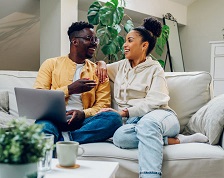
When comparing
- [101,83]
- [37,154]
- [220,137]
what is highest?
[101,83]

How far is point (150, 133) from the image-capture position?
1504 millimetres

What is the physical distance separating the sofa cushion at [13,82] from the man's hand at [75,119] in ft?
1.63

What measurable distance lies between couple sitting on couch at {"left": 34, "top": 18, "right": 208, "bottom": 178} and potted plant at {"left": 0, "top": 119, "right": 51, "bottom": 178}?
2.41ft

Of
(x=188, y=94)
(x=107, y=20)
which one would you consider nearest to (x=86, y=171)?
(x=188, y=94)

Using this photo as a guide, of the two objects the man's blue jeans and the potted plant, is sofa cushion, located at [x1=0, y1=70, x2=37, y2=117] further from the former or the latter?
the potted plant

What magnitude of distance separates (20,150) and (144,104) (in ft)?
3.62

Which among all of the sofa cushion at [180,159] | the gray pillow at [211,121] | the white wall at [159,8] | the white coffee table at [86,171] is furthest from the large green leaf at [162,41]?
the white coffee table at [86,171]

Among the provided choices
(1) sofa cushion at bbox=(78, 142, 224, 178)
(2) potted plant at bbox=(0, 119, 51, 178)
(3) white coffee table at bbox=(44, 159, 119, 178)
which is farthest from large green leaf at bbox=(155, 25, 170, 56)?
(2) potted plant at bbox=(0, 119, 51, 178)

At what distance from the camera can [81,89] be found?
1.80 metres

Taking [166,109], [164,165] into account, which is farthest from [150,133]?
[166,109]

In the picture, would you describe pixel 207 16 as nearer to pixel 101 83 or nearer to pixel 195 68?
pixel 195 68

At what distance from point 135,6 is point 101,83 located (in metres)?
2.41

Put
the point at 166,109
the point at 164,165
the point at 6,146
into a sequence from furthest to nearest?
1. the point at 166,109
2. the point at 164,165
3. the point at 6,146

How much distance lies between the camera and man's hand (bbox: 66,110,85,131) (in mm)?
1719
